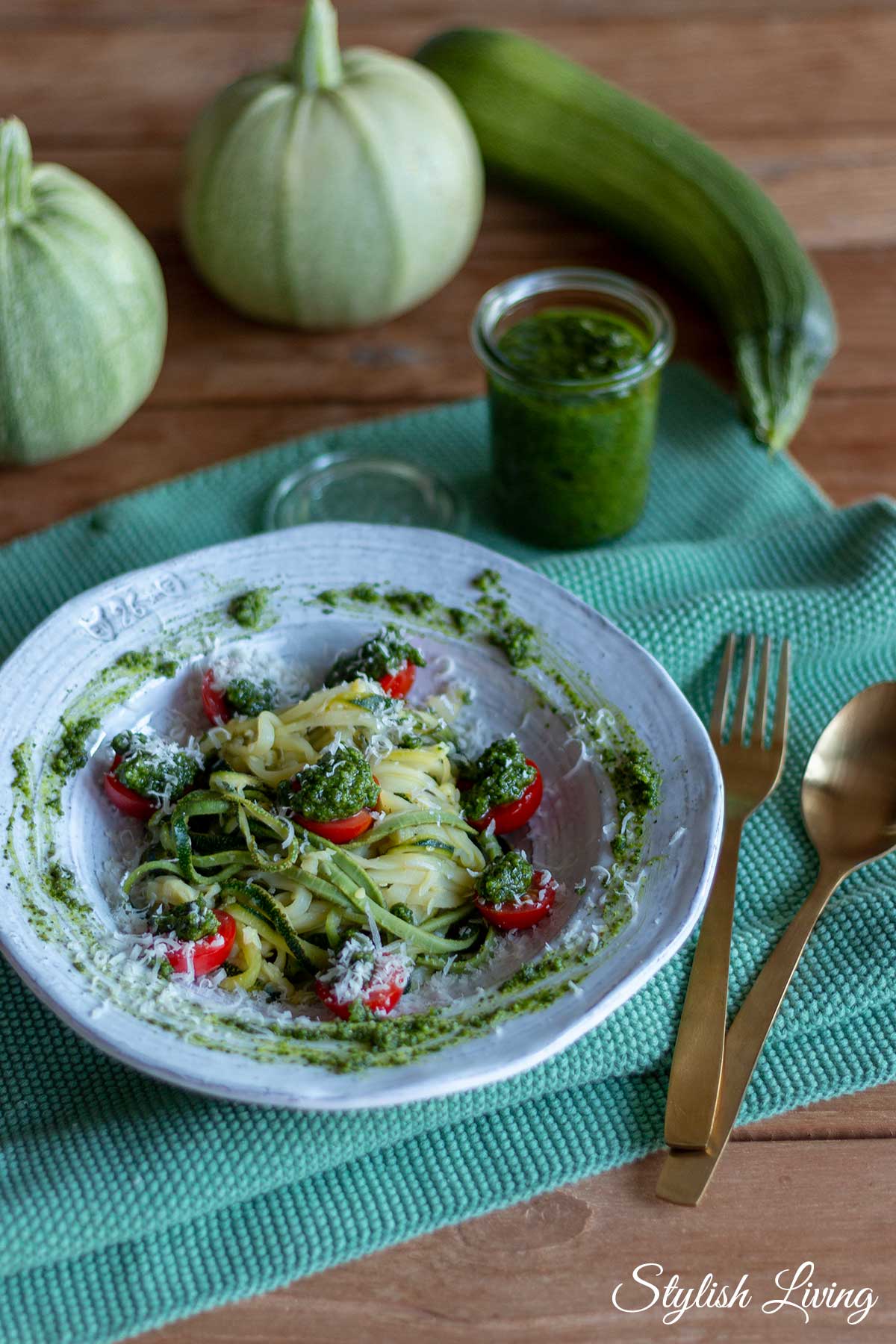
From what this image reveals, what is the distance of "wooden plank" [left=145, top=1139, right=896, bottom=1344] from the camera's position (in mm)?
2070

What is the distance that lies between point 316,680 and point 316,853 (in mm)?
543

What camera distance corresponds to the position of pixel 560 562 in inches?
123

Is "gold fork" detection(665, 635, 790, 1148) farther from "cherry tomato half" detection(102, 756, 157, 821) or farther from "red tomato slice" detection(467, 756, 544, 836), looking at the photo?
"cherry tomato half" detection(102, 756, 157, 821)

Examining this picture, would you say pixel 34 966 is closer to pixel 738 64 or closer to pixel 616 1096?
pixel 616 1096

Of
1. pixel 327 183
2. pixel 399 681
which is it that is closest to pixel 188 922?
pixel 399 681

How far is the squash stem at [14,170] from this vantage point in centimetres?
308

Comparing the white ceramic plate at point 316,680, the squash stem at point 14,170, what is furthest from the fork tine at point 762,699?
the squash stem at point 14,170

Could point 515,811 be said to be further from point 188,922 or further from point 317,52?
point 317,52

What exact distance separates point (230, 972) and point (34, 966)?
1.17 ft

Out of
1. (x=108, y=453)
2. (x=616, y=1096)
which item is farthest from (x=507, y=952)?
(x=108, y=453)

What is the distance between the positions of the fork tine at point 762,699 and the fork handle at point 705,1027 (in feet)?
0.93

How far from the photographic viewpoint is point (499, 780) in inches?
96.2

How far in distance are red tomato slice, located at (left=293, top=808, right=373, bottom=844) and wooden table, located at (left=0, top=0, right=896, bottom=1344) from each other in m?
0.68

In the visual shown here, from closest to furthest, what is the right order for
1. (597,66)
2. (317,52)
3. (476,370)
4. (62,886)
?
1. (62,886)
2. (317,52)
3. (476,370)
4. (597,66)
